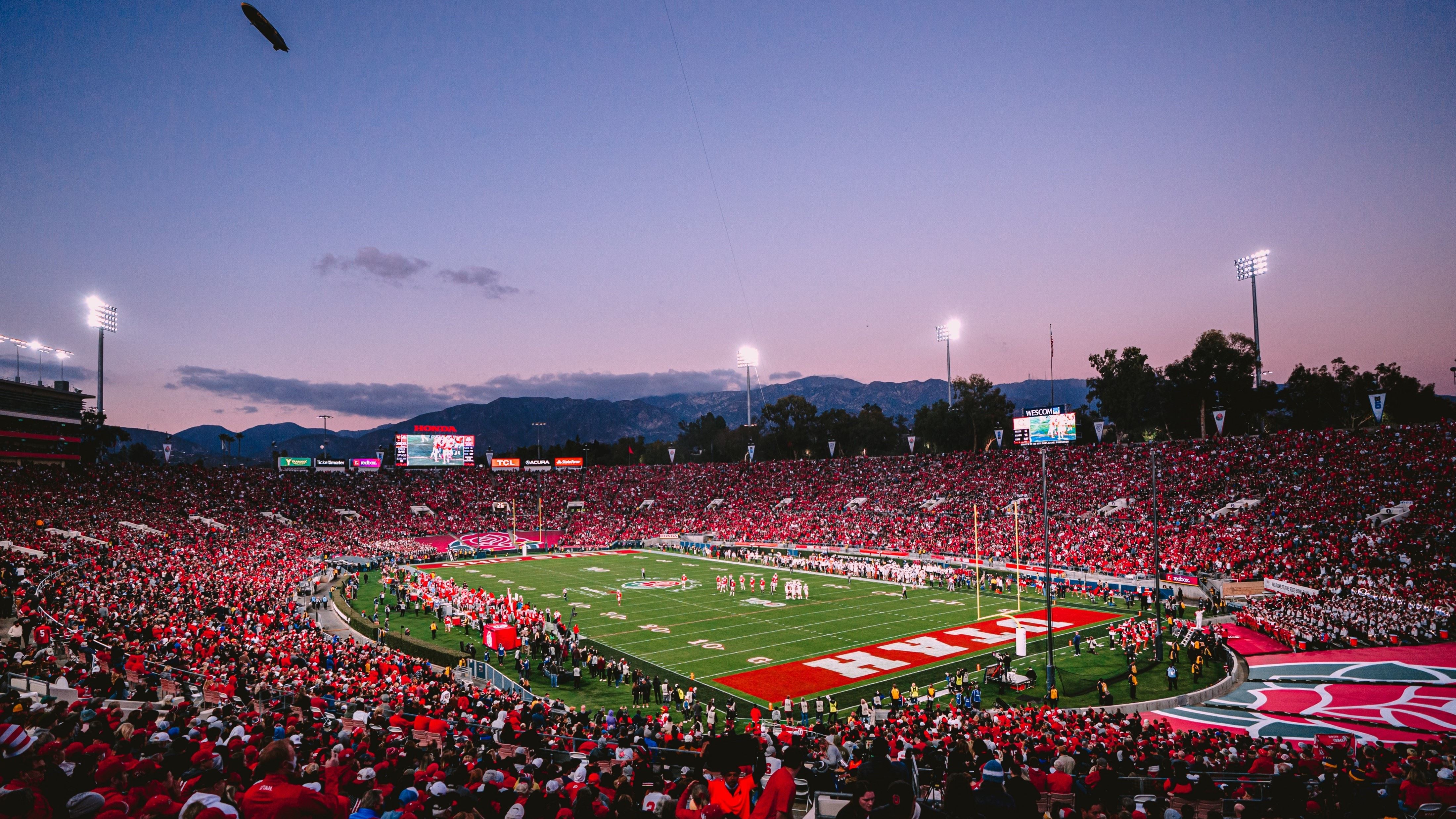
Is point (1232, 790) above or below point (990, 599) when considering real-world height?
above

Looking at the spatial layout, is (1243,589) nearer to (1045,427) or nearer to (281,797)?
(1045,427)

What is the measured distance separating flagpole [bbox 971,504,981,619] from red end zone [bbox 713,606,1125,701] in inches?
38.4

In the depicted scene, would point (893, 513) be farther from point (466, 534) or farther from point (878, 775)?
point (878, 775)

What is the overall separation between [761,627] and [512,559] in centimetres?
3244

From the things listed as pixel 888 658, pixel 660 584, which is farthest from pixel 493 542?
pixel 888 658

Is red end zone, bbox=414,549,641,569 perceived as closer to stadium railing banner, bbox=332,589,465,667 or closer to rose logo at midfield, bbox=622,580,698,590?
rose logo at midfield, bbox=622,580,698,590

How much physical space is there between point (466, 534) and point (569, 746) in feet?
199

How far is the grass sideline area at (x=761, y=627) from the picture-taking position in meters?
23.3

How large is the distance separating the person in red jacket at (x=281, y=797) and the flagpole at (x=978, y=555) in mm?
31013

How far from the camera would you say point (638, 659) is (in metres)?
27.2

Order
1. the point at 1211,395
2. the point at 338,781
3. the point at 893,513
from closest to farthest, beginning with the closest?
the point at 338,781
the point at 893,513
the point at 1211,395

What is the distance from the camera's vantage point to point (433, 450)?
76.8 meters

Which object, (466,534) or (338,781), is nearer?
(338,781)

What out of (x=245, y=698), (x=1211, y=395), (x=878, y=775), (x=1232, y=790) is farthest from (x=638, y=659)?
(x=1211, y=395)
